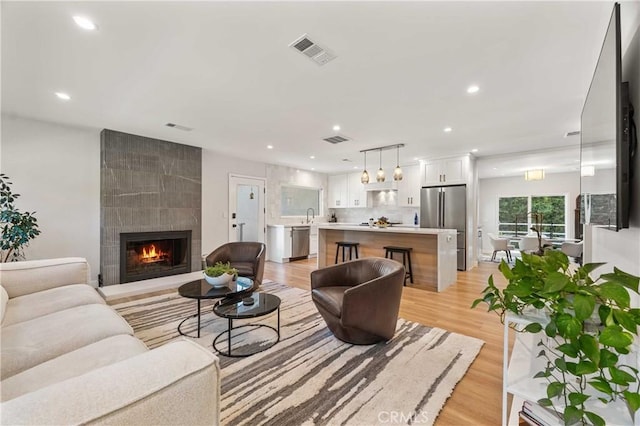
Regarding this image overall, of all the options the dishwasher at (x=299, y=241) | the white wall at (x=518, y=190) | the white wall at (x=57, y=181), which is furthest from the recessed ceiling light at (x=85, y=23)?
the white wall at (x=518, y=190)

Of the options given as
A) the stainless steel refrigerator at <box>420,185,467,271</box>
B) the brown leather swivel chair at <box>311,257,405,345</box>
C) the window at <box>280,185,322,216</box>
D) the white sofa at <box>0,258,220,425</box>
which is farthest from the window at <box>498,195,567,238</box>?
the white sofa at <box>0,258,220,425</box>

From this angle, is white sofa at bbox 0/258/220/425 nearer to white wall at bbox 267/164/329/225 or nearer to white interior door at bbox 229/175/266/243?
→ white interior door at bbox 229/175/266/243

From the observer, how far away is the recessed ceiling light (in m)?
1.83

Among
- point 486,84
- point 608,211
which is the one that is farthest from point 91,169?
point 608,211

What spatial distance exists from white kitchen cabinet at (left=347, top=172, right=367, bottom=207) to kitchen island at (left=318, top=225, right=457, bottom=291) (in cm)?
264

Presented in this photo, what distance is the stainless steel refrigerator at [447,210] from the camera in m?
5.74

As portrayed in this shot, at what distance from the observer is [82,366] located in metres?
1.29

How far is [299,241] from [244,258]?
2953 mm

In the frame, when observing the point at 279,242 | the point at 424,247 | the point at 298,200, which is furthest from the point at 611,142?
the point at 298,200

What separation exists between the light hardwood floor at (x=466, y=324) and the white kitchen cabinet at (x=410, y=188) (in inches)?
79.3

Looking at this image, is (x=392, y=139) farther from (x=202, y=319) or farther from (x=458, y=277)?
(x=202, y=319)

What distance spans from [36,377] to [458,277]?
5.69m

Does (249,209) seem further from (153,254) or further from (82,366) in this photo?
(82,366)

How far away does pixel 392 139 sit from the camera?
184 inches
